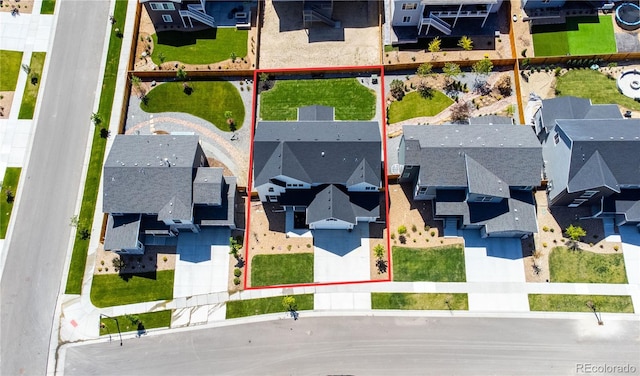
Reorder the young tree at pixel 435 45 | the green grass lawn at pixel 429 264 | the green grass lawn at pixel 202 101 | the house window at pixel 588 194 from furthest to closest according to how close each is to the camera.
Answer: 1. the green grass lawn at pixel 202 101
2. the young tree at pixel 435 45
3. the green grass lawn at pixel 429 264
4. the house window at pixel 588 194

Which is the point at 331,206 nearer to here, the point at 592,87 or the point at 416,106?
the point at 416,106

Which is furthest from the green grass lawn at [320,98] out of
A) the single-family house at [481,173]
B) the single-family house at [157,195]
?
the single-family house at [157,195]

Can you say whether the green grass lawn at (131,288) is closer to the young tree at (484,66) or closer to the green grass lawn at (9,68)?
the green grass lawn at (9,68)

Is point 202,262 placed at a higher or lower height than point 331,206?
lower

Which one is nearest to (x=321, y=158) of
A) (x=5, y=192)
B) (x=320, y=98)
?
(x=320, y=98)

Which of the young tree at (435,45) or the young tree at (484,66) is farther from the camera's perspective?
the young tree at (435,45)

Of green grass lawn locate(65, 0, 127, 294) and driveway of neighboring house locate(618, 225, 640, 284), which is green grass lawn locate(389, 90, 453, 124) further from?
green grass lawn locate(65, 0, 127, 294)
